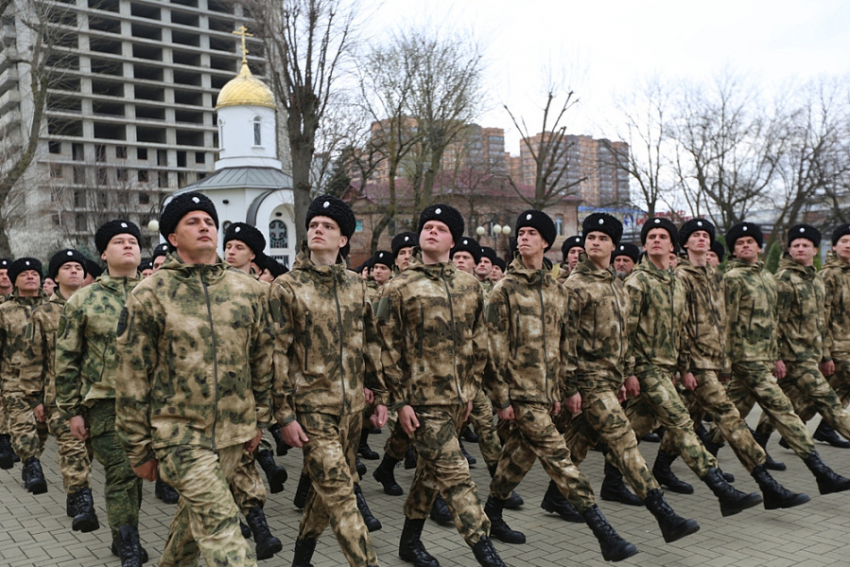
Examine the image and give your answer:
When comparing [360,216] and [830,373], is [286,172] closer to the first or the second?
[360,216]

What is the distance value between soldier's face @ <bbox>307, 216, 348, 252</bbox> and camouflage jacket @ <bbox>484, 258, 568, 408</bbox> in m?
1.29

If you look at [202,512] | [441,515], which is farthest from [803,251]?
[202,512]

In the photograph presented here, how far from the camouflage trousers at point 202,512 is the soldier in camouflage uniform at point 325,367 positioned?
0.57 metres

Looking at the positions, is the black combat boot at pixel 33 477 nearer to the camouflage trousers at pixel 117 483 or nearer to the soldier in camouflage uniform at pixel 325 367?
the camouflage trousers at pixel 117 483

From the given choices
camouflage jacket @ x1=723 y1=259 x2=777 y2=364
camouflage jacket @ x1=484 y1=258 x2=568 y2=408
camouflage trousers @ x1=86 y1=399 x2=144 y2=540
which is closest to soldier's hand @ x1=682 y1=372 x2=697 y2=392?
camouflage jacket @ x1=723 y1=259 x2=777 y2=364

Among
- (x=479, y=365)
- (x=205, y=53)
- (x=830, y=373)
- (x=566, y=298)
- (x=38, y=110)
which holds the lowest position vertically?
(x=830, y=373)

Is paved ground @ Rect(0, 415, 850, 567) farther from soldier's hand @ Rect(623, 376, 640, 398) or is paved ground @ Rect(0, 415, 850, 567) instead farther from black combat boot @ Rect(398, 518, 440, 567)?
soldier's hand @ Rect(623, 376, 640, 398)

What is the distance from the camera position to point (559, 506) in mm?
6270

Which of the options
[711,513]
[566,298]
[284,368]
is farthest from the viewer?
[711,513]

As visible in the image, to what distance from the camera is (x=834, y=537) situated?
218 inches

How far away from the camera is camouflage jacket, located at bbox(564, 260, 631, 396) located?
5.84 metres

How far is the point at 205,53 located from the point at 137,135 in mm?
10656

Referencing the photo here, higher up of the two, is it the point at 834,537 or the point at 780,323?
the point at 780,323

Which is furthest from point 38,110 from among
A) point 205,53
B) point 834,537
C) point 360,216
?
point 205,53
